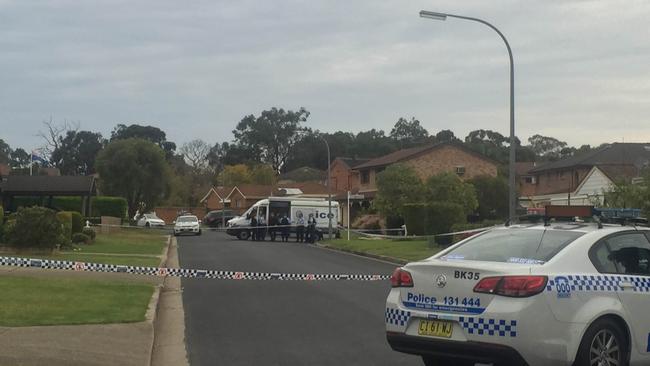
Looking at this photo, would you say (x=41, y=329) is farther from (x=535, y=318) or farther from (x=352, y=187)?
(x=352, y=187)

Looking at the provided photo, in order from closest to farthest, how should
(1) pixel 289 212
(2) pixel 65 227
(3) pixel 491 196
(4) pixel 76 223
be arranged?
1. (2) pixel 65 227
2. (4) pixel 76 223
3. (1) pixel 289 212
4. (3) pixel 491 196

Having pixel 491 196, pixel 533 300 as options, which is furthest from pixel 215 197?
pixel 533 300

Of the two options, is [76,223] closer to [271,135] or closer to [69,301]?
[69,301]

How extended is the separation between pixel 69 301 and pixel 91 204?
42.4 m

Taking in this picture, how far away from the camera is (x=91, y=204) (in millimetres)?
54156

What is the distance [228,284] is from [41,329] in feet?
26.5

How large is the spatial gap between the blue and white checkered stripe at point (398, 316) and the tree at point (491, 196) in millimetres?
48516

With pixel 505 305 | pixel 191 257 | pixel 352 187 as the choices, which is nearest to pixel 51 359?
pixel 505 305

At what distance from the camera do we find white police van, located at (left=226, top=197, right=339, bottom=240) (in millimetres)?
49250

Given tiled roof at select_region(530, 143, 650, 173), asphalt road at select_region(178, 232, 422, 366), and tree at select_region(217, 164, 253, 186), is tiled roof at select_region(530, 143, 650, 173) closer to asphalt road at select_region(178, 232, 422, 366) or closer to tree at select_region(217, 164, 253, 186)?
asphalt road at select_region(178, 232, 422, 366)

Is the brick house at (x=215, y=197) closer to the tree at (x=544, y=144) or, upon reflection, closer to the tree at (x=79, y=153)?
the tree at (x=79, y=153)

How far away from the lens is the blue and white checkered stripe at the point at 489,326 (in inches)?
276

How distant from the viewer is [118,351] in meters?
9.50

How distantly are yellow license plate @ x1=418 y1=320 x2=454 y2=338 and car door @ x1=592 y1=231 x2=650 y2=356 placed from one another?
1.51m
